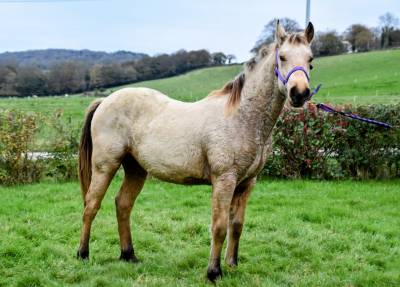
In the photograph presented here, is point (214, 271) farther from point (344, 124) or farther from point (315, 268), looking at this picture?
point (344, 124)

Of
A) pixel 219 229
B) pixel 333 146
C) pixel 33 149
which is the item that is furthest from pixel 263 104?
pixel 33 149

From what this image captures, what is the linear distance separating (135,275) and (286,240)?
6.95 ft

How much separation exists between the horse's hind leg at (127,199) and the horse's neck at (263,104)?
1.59 meters

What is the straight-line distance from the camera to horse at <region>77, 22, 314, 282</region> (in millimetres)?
4223

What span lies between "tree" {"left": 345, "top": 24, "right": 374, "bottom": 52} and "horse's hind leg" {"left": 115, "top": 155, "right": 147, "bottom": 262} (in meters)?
70.9

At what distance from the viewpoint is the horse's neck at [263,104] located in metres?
4.27

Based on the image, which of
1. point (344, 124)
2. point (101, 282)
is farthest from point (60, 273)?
point (344, 124)

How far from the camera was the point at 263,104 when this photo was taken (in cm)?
431

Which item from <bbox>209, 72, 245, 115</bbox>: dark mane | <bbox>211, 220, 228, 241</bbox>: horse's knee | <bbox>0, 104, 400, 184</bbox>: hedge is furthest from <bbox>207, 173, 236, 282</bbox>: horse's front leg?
<bbox>0, 104, 400, 184</bbox>: hedge

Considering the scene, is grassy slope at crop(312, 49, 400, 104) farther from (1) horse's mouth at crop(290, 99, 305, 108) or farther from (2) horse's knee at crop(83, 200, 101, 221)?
(1) horse's mouth at crop(290, 99, 305, 108)

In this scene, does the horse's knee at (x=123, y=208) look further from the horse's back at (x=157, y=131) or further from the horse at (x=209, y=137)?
the horse's back at (x=157, y=131)

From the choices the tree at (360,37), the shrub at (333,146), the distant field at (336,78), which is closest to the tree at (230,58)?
the distant field at (336,78)

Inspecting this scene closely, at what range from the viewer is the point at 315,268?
4.93 m

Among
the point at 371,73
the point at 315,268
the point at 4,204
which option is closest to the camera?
Answer: the point at 315,268
